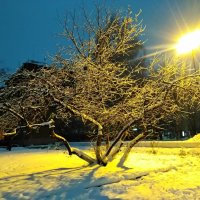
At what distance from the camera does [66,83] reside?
38.5 feet

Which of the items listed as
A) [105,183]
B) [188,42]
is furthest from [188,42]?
[105,183]

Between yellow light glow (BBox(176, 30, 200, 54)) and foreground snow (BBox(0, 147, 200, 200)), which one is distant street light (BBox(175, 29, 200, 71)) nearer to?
yellow light glow (BBox(176, 30, 200, 54))

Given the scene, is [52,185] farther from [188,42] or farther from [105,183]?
[188,42]

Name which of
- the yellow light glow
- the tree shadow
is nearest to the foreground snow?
the tree shadow

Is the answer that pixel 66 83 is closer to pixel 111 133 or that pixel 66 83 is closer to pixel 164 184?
pixel 111 133

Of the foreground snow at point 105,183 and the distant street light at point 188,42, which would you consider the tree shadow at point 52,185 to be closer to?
the foreground snow at point 105,183

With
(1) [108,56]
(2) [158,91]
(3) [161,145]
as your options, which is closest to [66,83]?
(1) [108,56]

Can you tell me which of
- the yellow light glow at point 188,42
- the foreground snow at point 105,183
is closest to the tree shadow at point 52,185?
the foreground snow at point 105,183

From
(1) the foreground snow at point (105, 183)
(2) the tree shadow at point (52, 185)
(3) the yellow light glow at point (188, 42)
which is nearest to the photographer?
(1) the foreground snow at point (105, 183)

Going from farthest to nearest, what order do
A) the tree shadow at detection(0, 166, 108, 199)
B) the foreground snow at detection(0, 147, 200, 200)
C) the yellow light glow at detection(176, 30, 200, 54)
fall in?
the yellow light glow at detection(176, 30, 200, 54) < the tree shadow at detection(0, 166, 108, 199) < the foreground snow at detection(0, 147, 200, 200)

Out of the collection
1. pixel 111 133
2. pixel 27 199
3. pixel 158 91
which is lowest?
pixel 27 199

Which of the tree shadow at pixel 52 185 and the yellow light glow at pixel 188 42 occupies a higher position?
the yellow light glow at pixel 188 42

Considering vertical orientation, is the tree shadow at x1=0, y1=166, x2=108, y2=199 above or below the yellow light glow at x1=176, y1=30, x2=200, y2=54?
below

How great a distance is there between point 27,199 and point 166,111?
6.83 metres
